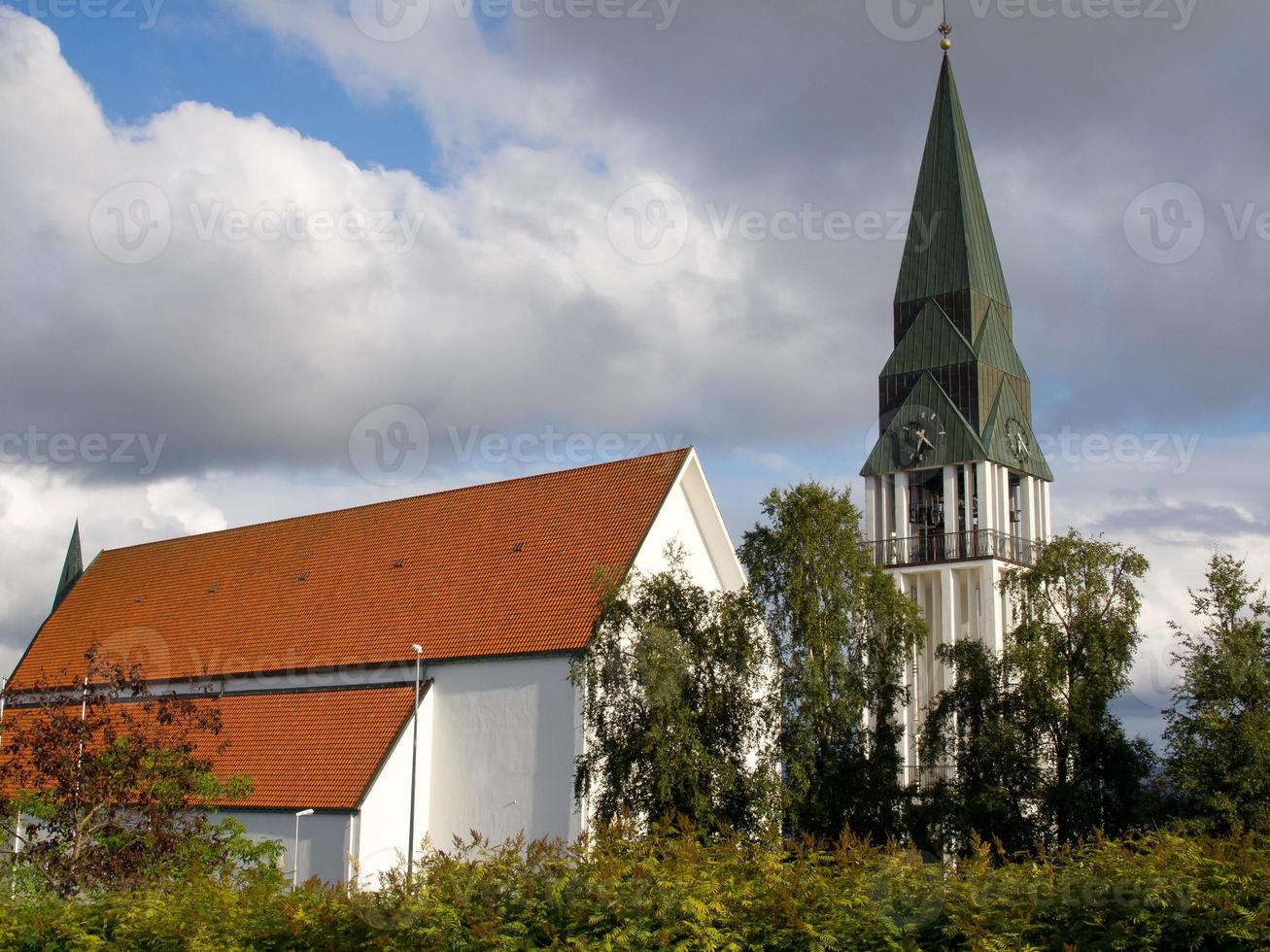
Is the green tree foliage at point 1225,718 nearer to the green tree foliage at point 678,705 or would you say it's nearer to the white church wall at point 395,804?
the green tree foliage at point 678,705

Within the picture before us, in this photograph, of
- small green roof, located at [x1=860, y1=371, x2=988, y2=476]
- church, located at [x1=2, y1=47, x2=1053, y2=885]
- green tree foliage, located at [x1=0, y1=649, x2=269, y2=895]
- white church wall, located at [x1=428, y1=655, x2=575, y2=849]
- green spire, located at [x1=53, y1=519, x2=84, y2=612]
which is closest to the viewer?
green tree foliage, located at [x1=0, y1=649, x2=269, y2=895]

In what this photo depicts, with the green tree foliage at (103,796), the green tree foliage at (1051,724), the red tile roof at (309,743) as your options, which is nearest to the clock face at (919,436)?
the green tree foliage at (1051,724)

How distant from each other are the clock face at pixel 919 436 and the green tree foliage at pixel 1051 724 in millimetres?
16789

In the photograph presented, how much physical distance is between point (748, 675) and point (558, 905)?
48.0ft

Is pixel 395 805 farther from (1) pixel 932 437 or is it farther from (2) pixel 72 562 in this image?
(2) pixel 72 562

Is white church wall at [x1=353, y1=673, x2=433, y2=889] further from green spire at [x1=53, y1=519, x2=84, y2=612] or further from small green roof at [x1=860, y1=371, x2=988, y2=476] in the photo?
green spire at [x1=53, y1=519, x2=84, y2=612]

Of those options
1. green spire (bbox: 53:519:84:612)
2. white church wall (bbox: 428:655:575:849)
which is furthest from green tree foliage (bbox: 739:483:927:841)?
green spire (bbox: 53:519:84:612)

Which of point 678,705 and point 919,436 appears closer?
point 678,705

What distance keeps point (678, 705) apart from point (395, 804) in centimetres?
1068

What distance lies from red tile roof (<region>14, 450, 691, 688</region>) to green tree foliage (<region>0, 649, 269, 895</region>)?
1041 cm

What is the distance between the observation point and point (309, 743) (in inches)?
1265

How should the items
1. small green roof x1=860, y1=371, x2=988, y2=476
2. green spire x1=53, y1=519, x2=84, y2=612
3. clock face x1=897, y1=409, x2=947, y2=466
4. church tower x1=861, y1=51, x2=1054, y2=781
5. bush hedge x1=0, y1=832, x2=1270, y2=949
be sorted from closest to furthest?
bush hedge x1=0, y1=832, x2=1270, y2=949, church tower x1=861, y1=51, x2=1054, y2=781, small green roof x1=860, y1=371, x2=988, y2=476, clock face x1=897, y1=409, x2=947, y2=466, green spire x1=53, y1=519, x2=84, y2=612

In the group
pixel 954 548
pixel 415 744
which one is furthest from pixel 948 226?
pixel 415 744

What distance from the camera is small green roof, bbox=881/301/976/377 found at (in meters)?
44.3
